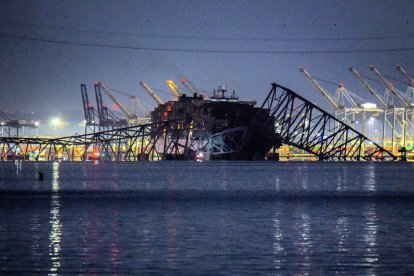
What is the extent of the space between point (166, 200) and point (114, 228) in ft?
45.2

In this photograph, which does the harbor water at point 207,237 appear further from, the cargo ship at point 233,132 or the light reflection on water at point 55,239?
the cargo ship at point 233,132

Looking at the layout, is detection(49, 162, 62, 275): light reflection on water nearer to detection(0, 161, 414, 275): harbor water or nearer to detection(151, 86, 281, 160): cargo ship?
detection(0, 161, 414, 275): harbor water

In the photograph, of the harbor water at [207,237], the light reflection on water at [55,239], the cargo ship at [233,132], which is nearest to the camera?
the light reflection on water at [55,239]

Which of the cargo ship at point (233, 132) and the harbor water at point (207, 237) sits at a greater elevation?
the cargo ship at point (233, 132)

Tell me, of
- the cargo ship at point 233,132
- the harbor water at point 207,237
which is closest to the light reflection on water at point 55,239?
the harbor water at point 207,237

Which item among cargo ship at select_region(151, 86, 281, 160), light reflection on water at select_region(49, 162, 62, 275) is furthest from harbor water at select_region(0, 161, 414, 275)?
cargo ship at select_region(151, 86, 281, 160)

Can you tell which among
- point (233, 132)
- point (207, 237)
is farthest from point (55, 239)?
point (233, 132)

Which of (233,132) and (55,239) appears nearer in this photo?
(55,239)

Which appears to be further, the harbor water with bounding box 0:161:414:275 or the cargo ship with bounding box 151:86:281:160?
the cargo ship with bounding box 151:86:281:160

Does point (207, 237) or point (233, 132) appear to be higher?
point (233, 132)

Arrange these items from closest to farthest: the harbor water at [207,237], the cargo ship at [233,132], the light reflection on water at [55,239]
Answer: the light reflection on water at [55,239]
the harbor water at [207,237]
the cargo ship at [233,132]

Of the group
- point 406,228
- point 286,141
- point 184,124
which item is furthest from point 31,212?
point 184,124

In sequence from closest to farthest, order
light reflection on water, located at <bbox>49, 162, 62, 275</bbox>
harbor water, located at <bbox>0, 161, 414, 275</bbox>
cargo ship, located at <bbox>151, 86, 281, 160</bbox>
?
light reflection on water, located at <bbox>49, 162, 62, 275</bbox> → harbor water, located at <bbox>0, 161, 414, 275</bbox> → cargo ship, located at <bbox>151, 86, 281, 160</bbox>

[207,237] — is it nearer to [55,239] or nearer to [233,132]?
[55,239]
